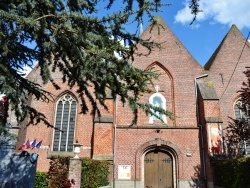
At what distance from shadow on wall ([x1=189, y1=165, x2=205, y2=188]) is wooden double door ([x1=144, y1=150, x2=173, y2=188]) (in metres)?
1.16

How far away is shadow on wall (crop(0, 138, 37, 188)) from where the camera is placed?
7609 millimetres

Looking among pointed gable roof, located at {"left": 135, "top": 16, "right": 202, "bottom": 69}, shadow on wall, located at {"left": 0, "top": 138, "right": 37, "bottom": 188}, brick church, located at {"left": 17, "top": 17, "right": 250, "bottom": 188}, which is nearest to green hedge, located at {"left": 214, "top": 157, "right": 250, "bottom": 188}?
brick church, located at {"left": 17, "top": 17, "right": 250, "bottom": 188}

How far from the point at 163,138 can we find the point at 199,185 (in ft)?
10.1

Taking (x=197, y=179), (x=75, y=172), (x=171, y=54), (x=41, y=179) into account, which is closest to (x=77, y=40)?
(x=75, y=172)

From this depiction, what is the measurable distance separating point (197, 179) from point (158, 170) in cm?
210

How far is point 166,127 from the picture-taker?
52.7ft

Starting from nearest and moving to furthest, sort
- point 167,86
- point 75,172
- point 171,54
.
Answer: point 75,172
point 167,86
point 171,54

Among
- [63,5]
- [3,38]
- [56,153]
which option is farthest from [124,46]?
[56,153]

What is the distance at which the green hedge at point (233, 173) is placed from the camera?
1088cm

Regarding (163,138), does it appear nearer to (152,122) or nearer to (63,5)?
(152,122)

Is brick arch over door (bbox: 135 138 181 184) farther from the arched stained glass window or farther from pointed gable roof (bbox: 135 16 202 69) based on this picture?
pointed gable roof (bbox: 135 16 202 69)

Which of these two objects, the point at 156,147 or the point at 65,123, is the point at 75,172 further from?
the point at 65,123

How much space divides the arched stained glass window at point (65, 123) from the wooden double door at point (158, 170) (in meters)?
4.63

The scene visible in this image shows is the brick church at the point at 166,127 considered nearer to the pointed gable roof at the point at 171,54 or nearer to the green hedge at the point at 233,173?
the pointed gable roof at the point at 171,54
